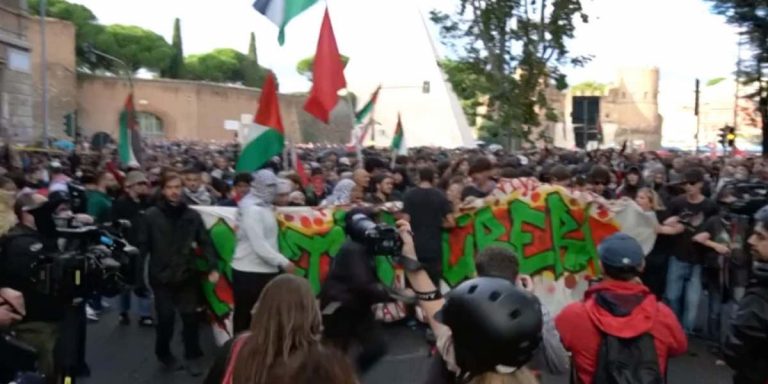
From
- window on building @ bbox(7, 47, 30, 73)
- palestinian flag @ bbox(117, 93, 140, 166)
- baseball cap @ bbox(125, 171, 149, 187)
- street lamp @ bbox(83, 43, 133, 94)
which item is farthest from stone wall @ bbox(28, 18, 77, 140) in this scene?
baseball cap @ bbox(125, 171, 149, 187)

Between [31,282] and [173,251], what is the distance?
9.53 feet

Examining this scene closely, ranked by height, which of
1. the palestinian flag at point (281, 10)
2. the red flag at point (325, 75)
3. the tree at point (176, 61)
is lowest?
the red flag at point (325, 75)

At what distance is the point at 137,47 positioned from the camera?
10575cm

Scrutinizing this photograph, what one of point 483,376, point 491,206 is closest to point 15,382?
point 483,376

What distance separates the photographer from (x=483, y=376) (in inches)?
112

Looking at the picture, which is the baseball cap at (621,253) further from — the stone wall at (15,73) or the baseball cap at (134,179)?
the stone wall at (15,73)

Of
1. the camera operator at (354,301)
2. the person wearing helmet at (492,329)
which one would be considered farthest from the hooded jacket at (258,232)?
the person wearing helmet at (492,329)

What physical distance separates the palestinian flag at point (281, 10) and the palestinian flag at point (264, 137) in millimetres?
638

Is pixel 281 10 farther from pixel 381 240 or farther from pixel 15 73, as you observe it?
pixel 15 73

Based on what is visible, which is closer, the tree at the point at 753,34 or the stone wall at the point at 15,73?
the tree at the point at 753,34

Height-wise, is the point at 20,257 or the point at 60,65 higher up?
the point at 60,65

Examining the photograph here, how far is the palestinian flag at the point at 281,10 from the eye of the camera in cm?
1075

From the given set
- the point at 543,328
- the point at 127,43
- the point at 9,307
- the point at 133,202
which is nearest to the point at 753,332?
the point at 543,328

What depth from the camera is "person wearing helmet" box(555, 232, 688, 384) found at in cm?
419
